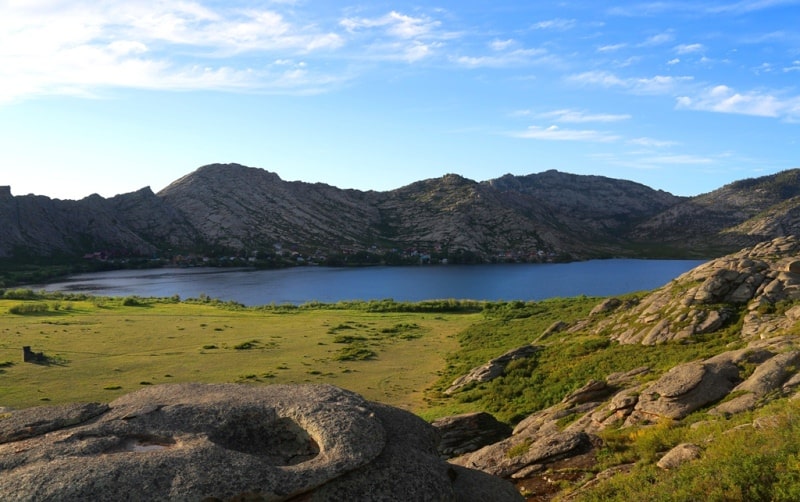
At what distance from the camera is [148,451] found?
361 inches

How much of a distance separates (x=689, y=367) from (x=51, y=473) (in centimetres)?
2019

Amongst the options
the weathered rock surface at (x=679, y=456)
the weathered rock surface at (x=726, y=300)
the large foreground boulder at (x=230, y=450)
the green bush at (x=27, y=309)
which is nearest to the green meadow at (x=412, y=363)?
the green bush at (x=27, y=309)

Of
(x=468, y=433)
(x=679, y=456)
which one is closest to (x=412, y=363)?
(x=468, y=433)

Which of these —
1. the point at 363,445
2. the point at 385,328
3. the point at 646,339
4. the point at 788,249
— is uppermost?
the point at 788,249

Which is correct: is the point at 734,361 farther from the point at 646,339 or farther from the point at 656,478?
the point at 646,339

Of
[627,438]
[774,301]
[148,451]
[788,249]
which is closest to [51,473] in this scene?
[148,451]

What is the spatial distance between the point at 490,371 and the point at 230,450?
28871 millimetres

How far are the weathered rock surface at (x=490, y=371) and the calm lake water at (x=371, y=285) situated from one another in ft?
293

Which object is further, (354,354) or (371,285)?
(371,285)

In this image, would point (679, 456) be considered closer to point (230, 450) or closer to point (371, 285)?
point (230, 450)

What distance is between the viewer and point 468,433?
21.6 m

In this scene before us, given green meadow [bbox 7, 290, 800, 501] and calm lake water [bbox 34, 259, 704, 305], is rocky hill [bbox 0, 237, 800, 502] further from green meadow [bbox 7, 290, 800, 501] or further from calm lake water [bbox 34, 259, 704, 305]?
calm lake water [bbox 34, 259, 704, 305]

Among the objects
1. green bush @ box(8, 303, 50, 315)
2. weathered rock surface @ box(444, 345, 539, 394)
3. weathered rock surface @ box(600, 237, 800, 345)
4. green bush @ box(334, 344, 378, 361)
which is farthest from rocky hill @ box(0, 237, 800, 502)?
green bush @ box(8, 303, 50, 315)

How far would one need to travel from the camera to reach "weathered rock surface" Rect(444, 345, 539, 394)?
117 ft
